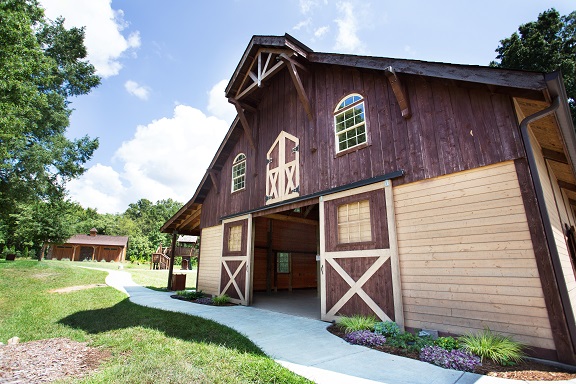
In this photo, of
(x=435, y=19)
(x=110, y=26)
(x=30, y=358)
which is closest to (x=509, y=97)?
(x=435, y=19)

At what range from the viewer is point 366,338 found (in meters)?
4.75

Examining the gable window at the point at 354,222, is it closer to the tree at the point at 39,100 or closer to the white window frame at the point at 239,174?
the white window frame at the point at 239,174

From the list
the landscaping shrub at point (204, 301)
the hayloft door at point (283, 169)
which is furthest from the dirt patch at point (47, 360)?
the hayloft door at point (283, 169)

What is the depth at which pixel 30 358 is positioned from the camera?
434 centimetres

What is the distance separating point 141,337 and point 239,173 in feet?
22.9

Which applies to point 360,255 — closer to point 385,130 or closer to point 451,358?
point 451,358

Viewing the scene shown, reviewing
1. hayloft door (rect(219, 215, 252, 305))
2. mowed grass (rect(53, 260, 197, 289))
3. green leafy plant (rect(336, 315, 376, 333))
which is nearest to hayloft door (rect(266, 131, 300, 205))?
hayloft door (rect(219, 215, 252, 305))

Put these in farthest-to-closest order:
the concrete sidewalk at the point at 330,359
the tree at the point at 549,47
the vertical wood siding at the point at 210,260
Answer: the tree at the point at 549,47, the vertical wood siding at the point at 210,260, the concrete sidewalk at the point at 330,359

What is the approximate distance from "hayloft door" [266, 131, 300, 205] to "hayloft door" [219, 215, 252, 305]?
1.61 metres

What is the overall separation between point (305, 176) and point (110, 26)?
26.6ft

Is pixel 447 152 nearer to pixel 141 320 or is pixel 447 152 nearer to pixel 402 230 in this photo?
pixel 402 230

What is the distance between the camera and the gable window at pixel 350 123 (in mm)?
6938

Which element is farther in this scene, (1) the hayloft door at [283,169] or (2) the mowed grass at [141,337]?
(1) the hayloft door at [283,169]

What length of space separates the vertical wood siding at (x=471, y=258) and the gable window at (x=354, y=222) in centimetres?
78
